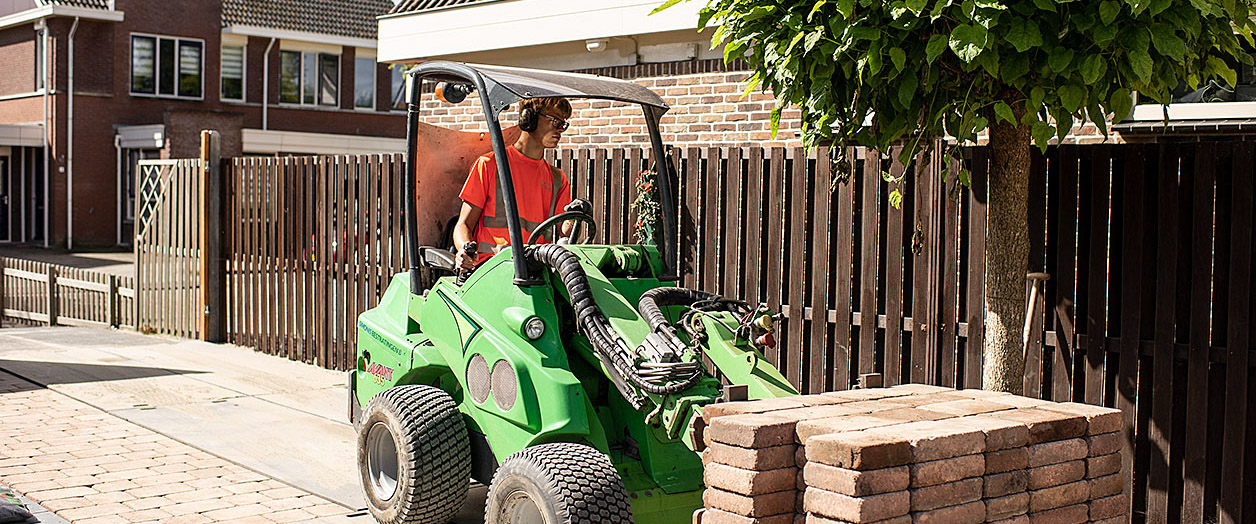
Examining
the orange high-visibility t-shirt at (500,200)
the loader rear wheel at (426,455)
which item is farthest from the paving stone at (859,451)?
the orange high-visibility t-shirt at (500,200)

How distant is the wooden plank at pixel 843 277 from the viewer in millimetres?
7340

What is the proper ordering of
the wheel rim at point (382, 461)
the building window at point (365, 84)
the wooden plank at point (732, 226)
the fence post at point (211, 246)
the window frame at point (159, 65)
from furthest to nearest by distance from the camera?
the building window at point (365, 84) → the window frame at point (159, 65) → the fence post at point (211, 246) → the wooden plank at point (732, 226) → the wheel rim at point (382, 461)

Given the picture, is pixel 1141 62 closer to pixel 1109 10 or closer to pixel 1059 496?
pixel 1109 10

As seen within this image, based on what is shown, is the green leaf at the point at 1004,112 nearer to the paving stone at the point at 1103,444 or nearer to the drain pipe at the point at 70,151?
the paving stone at the point at 1103,444

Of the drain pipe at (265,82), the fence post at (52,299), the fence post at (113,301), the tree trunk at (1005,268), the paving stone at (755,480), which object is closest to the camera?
the paving stone at (755,480)

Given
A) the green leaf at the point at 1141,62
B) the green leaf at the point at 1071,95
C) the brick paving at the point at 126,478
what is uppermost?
the green leaf at the point at 1141,62

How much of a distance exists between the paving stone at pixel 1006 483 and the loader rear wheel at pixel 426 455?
2582mm

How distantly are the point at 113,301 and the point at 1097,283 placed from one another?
11243 millimetres

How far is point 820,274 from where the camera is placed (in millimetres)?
7512

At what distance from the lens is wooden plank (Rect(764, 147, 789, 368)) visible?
7723 millimetres

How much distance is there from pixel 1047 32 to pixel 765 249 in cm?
357

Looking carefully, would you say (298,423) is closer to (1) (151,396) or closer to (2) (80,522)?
(1) (151,396)

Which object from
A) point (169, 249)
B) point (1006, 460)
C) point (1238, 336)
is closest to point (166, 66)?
point (169, 249)

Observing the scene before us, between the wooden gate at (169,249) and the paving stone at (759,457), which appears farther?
the wooden gate at (169,249)
